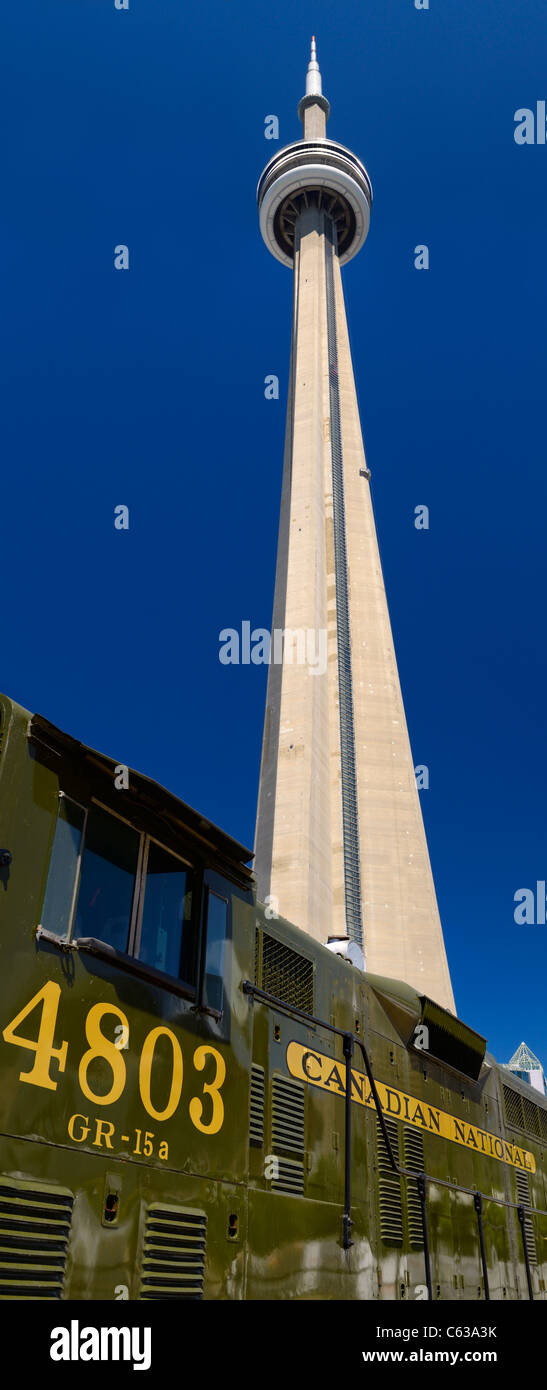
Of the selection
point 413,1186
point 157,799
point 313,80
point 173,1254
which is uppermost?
point 313,80

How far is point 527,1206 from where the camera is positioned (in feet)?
42.4

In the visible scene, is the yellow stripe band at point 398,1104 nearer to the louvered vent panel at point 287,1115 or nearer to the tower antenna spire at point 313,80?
the louvered vent panel at point 287,1115

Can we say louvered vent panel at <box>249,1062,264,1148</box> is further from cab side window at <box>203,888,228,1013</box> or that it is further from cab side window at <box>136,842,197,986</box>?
cab side window at <box>136,842,197,986</box>

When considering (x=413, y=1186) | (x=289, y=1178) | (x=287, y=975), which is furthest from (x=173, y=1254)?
(x=413, y=1186)

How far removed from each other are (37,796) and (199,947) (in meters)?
1.82

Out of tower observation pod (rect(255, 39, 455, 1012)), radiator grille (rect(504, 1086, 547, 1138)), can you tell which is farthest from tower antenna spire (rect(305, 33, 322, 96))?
radiator grille (rect(504, 1086, 547, 1138))

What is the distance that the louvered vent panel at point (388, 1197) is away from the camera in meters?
8.23

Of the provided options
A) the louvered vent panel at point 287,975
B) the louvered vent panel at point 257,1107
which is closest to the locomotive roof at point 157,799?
the louvered vent panel at point 287,975

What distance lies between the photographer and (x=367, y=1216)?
25.9ft

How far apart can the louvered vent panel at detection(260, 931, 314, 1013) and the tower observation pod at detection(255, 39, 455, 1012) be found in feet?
87.7

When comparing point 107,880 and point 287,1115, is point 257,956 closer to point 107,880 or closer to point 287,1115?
point 287,1115

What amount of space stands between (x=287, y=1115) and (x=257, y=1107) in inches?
21.8

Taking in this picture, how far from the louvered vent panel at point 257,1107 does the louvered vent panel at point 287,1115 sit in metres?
0.22

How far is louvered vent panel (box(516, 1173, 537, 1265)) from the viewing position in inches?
491
